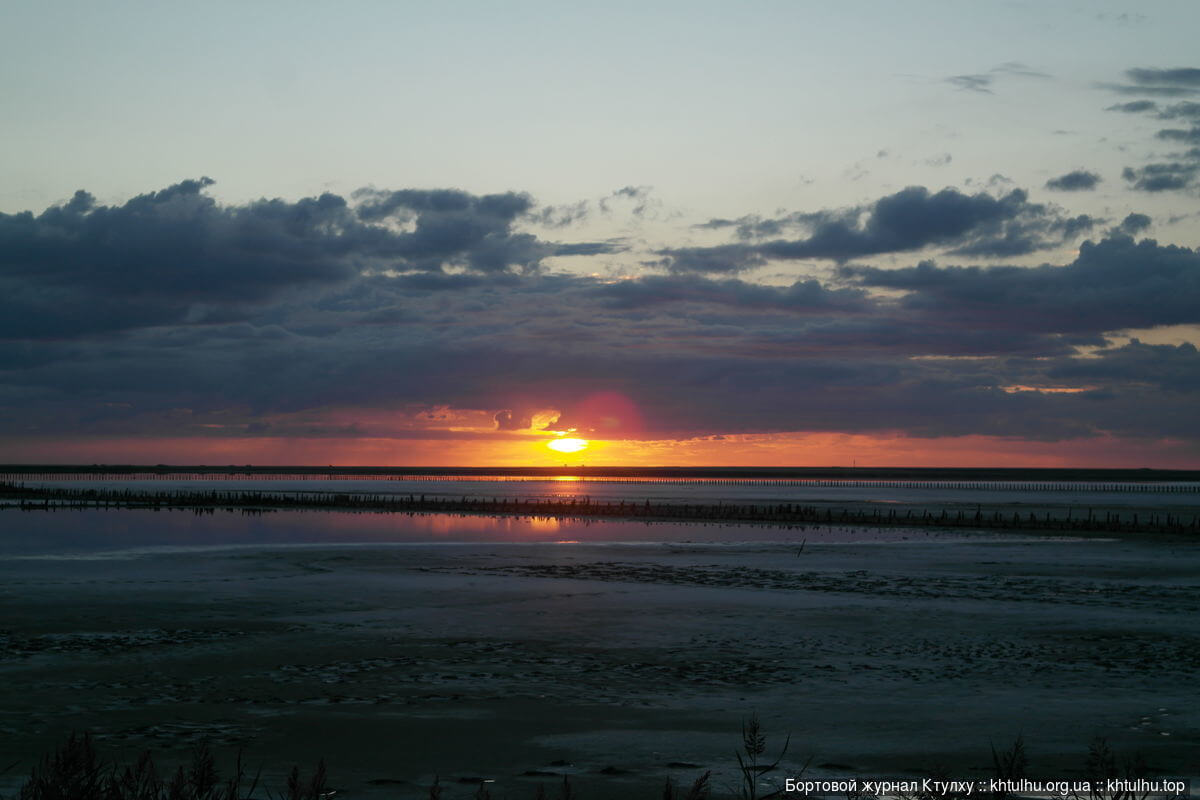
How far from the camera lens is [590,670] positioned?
18.2 metres

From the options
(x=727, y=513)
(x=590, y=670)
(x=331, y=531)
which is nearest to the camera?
(x=590, y=670)

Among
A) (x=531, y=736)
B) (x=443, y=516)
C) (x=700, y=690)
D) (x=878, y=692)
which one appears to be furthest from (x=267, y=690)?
(x=443, y=516)

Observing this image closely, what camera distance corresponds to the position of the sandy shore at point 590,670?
1284 centimetres

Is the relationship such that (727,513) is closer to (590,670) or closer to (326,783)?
(590,670)

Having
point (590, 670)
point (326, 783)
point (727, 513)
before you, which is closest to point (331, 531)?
point (727, 513)

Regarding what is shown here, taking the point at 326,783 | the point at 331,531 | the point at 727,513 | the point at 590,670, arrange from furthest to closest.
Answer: the point at 727,513, the point at 331,531, the point at 590,670, the point at 326,783

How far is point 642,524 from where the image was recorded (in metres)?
71.0

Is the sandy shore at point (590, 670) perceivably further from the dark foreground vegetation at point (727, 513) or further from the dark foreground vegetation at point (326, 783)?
the dark foreground vegetation at point (727, 513)

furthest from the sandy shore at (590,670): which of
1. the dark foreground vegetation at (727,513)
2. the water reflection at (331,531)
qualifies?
the dark foreground vegetation at (727,513)

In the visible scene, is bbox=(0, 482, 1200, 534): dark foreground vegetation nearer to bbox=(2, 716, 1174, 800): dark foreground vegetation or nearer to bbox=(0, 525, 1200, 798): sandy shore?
bbox=(0, 525, 1200, 798): sandy shore

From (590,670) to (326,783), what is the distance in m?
7.42

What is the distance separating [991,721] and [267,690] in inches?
443

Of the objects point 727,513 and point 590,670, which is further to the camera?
point 727,513

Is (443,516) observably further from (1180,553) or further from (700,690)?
(700,690)
